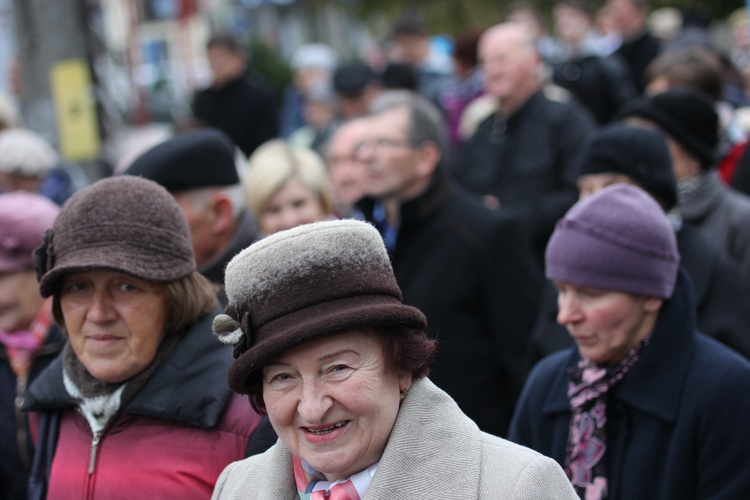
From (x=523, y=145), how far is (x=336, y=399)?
444 cm

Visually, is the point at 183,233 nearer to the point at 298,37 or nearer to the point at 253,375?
the point at 253,375

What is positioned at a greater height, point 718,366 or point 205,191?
point 205,191

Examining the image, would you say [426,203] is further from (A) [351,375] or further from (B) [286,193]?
(A) [351,375]

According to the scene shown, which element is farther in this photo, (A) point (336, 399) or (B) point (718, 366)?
(B) point (718, 366)

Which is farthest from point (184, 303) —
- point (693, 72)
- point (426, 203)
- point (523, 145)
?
point (693, 72)

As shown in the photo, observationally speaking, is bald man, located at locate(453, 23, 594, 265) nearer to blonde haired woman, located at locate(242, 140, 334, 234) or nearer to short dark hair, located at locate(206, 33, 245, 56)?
blonde haired woman, located at locate(242, 140, 334, 234)

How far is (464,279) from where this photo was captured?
16.7 ft

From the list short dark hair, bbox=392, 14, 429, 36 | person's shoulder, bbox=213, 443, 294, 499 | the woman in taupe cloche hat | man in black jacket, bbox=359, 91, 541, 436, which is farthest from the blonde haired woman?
short dark hair, bbox=392, 14, 429, 36

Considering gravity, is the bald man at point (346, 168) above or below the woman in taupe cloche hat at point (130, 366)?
below

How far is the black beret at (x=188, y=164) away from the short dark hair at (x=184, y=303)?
0.90m

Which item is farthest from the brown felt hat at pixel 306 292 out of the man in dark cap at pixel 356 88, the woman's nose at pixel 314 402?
the man in dark cap at pixel 356 88

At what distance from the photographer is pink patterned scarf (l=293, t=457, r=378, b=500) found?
2600 mm

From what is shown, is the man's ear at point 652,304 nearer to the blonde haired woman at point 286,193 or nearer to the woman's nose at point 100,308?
the woman's nose at point 100,308

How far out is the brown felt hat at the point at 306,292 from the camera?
250 cm
